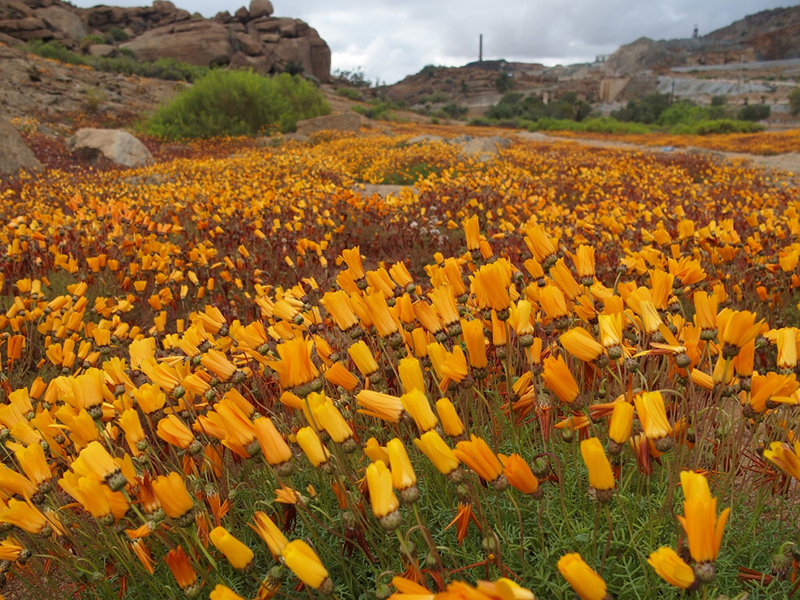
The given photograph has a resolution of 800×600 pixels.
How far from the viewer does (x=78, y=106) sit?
25.4 meters

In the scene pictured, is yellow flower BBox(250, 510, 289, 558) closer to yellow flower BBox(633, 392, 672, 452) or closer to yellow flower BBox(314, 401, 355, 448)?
yellow flower BBox(314, 401, 355, 448)

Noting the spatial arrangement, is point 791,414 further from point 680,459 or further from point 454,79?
point 454,79

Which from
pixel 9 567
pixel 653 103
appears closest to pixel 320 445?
pixel 9 567

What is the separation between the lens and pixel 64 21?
1961 inches

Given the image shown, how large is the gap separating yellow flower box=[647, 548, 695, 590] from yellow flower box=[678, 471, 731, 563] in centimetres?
3

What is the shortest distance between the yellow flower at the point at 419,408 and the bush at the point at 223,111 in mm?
23033

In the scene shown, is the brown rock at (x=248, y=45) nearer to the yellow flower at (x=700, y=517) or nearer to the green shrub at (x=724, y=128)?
the green shrub at (x=724, y=128)

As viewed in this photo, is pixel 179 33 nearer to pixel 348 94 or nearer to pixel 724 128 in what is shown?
pixel 348 94

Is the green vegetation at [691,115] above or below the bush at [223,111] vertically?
above

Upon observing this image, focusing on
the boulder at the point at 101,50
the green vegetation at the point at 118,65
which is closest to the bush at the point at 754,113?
the green vegetation at the point at 118,65

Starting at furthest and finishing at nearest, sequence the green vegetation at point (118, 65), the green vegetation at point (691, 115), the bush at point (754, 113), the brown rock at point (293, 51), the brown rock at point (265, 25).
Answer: the brown rock at point (265, 25) < the brown rock at point (293, 51) < the bush at point (754, 113) < the green vegetation at point (118, 65) < the green vegetation at point (691, 115)

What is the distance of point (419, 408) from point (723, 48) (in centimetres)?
14047

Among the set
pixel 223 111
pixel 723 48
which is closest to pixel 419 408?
pixel 223 111

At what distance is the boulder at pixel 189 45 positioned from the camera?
167ft
